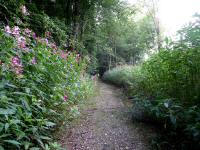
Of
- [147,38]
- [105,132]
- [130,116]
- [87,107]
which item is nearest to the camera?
[105,132]

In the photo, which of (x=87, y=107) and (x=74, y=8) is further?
(x=74, y=8)

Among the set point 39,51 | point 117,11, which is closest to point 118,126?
point 39,51

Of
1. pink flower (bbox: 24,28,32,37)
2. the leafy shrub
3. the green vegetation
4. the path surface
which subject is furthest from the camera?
pink flower (bbox: 24,28,32,37)

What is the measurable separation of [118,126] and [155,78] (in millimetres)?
1234

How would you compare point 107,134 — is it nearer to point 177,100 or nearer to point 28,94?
point 177,100

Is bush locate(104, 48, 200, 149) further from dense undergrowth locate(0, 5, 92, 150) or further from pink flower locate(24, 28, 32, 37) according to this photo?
pink flower locate(24, 28, 32, 37)

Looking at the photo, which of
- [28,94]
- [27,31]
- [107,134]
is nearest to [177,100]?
[107,134]

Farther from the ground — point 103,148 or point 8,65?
point 8,65

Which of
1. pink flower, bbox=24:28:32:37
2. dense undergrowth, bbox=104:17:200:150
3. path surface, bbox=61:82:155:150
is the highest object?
pink flower, bbox=24:28:32:37

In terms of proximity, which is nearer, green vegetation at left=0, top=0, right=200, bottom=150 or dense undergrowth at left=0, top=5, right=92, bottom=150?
dense undergrowth at left=0, top=5, right=92, bottom=150

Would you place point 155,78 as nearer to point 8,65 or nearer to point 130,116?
point 130,116

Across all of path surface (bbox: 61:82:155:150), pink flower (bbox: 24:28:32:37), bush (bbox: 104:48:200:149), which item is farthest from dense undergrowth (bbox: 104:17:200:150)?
pink flower (bbox: 24:28:32:37)

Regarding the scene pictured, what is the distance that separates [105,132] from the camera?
119 inches

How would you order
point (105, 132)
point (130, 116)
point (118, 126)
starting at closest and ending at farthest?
point (105, 132), point (118, 126), point (130, 116)
